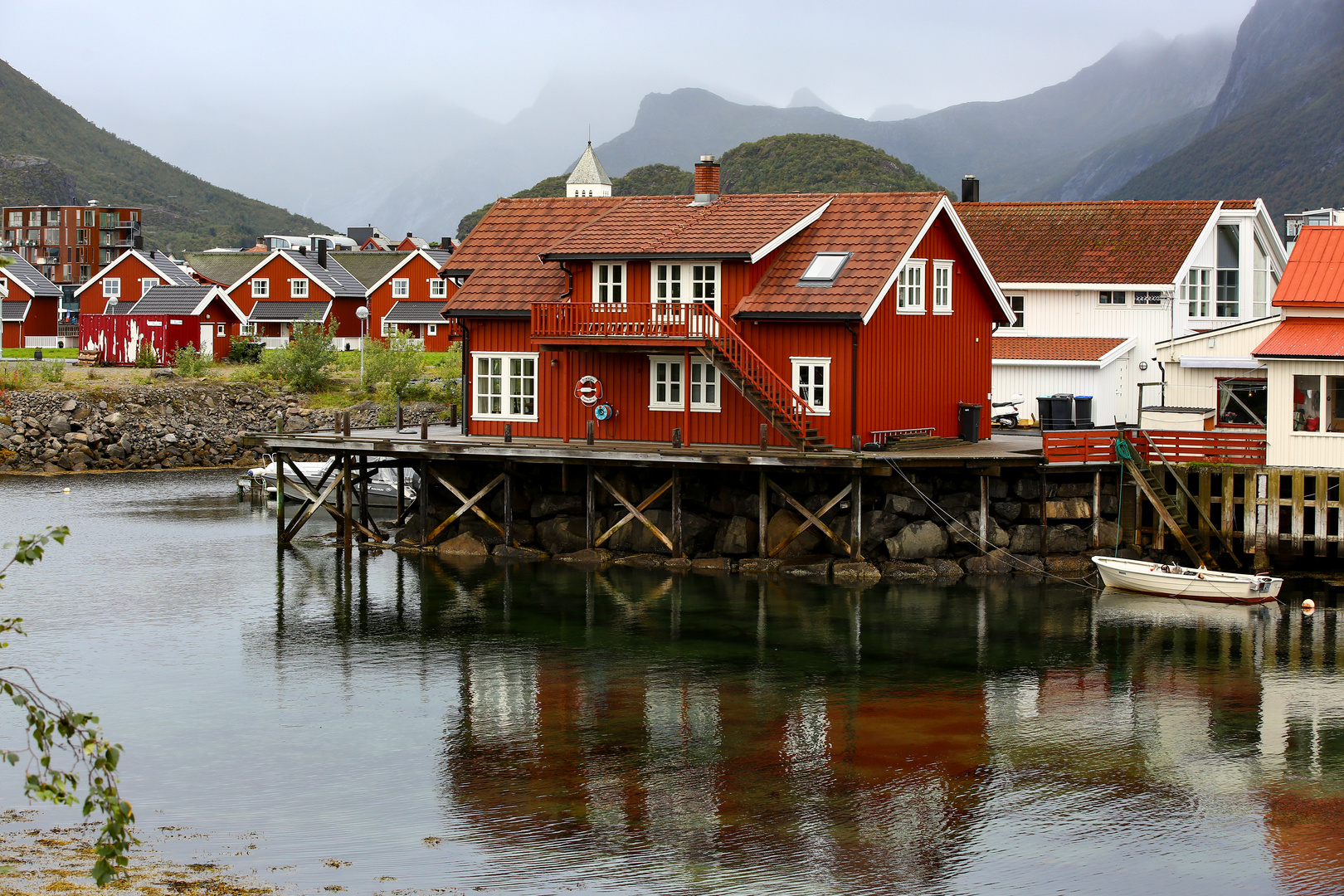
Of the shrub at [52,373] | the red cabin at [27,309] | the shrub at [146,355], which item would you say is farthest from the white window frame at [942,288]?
the red cabin at [27,309]

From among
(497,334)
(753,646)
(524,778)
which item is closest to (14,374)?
(497,334)

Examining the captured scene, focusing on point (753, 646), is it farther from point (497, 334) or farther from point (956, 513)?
point (497, 334)

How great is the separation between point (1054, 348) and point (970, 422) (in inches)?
345

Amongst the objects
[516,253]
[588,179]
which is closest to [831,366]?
[516,253]

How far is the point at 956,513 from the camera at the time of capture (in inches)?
1369

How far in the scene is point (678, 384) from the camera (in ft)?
123

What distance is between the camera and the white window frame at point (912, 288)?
36344mm

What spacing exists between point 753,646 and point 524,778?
883 cm

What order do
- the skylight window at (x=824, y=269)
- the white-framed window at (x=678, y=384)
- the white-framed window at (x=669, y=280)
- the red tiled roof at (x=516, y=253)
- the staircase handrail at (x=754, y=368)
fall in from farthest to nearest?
1. the red tiled roof at (x=516, y=253)
2. the white-framed window at (x=678, y=384)
3. the white-framed window at (x=669, y=280)
4. the skylight window at (x=824, y=269)
5. the staircase handrail at (x=754, y=368)

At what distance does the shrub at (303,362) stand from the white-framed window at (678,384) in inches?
1525

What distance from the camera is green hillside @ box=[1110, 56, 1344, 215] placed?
128250mm

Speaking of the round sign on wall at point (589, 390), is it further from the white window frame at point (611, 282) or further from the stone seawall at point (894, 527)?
the stone seawall at point (894, 527)

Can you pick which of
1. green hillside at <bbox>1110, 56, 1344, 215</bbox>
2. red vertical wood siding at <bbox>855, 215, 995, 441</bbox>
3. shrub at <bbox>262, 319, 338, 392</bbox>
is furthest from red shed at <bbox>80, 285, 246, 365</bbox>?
green hillside at <bbox>1110, 56, 1344, 215</bbox>

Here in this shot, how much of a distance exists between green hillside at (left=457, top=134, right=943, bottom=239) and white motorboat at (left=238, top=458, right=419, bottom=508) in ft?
219
